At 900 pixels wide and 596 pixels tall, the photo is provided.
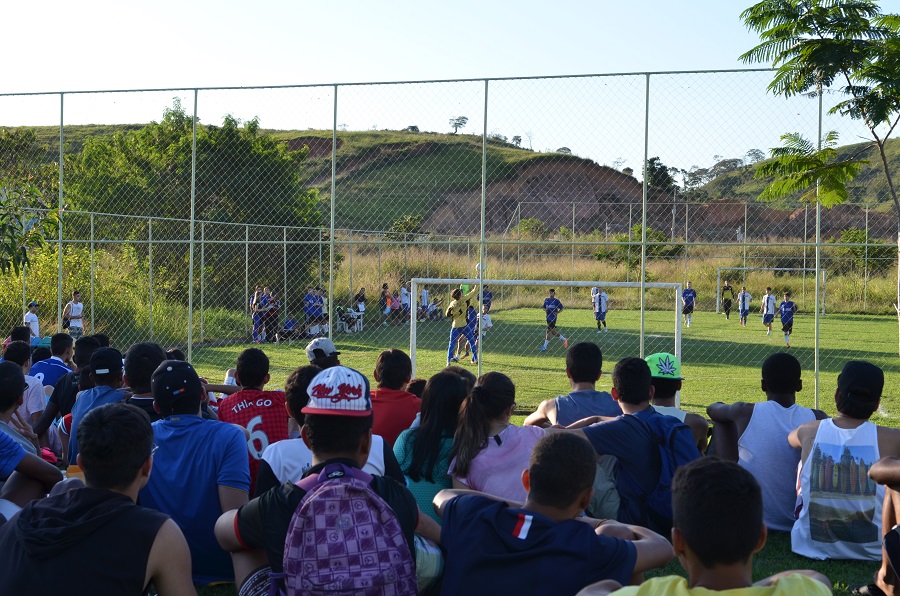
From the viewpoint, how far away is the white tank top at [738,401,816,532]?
5.90 m

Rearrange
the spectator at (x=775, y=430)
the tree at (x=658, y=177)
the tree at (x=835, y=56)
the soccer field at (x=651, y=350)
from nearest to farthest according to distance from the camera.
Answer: the spectator at (x=775, y=430) → the tree at (x=835, y=56) → the tree at (x=658, y=177) → the soccer field at (x=651, y=350)

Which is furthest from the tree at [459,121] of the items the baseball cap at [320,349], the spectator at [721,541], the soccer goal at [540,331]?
the spectator at [721,541]

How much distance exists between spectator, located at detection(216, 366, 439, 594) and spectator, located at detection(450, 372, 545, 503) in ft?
3.89

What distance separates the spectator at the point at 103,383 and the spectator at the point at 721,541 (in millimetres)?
4010

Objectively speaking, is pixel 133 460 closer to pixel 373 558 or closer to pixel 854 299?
pixel 373 558

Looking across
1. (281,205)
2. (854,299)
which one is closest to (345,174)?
(281,205)

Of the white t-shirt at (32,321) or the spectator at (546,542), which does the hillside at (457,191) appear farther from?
the spectator at (546,542)

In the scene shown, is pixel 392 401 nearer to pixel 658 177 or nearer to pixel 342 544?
pixel 342 544

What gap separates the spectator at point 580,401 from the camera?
562 centimetres

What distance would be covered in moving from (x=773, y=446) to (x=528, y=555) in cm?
357

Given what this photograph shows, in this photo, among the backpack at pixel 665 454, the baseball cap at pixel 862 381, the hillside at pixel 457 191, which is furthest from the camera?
the hillside at pixel 457 191

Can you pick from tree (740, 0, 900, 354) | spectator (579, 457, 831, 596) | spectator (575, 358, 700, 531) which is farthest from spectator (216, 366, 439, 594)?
Answer: tree (740, 0, 900, 354)

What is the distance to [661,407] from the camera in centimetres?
563

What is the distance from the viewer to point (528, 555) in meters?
2.85
